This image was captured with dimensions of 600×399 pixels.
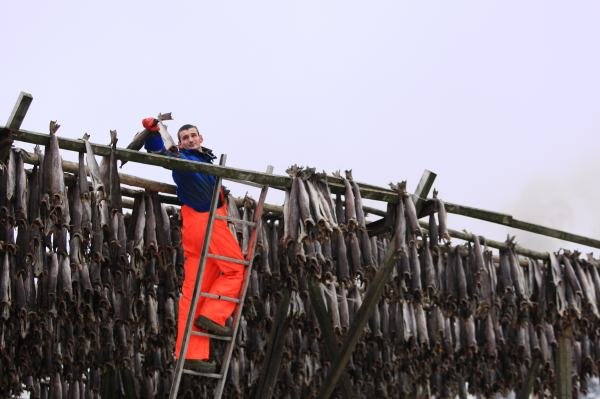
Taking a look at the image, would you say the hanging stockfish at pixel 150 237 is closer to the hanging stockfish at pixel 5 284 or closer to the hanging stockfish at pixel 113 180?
the hanging stockfish at pixel 113 180

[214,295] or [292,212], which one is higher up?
[292,212]

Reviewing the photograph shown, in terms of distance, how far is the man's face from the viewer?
353 inches

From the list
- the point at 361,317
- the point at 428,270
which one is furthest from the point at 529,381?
the point at 361,317

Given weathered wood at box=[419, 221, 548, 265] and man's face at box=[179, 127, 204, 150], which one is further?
weathered wood at box=[419, 221, 548, 265]

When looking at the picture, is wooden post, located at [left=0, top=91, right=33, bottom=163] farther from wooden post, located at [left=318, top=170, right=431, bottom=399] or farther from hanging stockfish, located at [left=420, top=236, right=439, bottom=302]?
hanging stockfish, located at [left=420, top=236, right=439, bottom=302]

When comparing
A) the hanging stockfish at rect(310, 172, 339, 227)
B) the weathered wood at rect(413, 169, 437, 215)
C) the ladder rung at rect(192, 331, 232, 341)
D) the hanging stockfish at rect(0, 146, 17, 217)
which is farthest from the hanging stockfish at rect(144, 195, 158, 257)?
the weathered wood at rect(413, 169, 437, 215)

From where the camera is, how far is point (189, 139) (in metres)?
8.99

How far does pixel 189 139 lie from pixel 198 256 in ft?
3.13

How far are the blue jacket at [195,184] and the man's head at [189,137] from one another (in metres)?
0.06

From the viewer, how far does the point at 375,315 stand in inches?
441

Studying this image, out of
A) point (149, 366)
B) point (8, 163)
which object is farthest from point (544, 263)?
point (8, 163)

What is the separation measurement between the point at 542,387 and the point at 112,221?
22.2 ft

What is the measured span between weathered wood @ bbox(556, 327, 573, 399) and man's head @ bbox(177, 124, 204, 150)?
5.19 m

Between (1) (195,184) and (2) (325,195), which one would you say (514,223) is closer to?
(2) (325,195)
